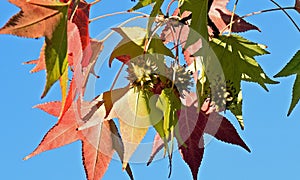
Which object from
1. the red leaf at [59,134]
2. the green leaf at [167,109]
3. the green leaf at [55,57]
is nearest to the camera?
the green leaf at [55,57]

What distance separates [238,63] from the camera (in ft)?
2.30

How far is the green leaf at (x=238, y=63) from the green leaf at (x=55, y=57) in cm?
19

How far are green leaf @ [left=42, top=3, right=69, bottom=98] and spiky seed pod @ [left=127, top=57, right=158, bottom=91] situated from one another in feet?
0.40

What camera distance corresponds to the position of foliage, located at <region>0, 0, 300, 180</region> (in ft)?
2.06

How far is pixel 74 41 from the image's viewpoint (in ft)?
2.00

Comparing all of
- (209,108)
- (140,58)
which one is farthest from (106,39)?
(209,108)

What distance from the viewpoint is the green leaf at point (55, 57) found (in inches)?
20.9

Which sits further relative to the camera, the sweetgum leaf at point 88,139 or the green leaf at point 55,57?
the sweetgum leaf at point 88,139

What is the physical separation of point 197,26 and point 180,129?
0.43 feet

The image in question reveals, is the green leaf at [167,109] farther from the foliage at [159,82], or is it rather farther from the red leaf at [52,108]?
the red leaf at [52,108]

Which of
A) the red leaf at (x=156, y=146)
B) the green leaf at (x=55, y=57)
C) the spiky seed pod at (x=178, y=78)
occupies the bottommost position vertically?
the red leaf at (x=156, y=146)

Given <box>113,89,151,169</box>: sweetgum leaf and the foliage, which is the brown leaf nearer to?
the foliage

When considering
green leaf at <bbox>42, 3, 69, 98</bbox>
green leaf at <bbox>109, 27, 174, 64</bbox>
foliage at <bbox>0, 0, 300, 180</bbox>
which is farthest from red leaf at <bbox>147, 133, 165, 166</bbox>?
green leaf at <bbox>42, 3, 69, 98</bbox>

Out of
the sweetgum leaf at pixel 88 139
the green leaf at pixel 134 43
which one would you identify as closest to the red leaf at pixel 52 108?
the sweetgum leaf at pixel 88 139
